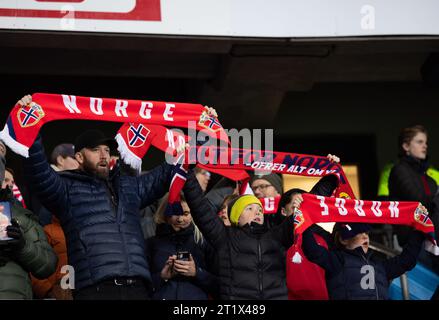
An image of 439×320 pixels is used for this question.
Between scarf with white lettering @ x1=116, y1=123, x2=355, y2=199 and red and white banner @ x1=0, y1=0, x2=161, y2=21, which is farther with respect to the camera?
red and white banner @ x1=0, y1=0, x2=161, y2=21

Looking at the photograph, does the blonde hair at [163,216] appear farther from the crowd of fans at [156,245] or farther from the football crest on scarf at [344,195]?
the football crest on scarf at [344,195]

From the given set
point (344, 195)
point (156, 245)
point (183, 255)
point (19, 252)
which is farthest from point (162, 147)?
point (19, 252)

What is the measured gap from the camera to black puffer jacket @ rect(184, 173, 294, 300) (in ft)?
21.2

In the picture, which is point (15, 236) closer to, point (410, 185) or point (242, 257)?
point (242, 257)

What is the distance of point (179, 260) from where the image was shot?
21.7 feet

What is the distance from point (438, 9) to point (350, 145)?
355cm

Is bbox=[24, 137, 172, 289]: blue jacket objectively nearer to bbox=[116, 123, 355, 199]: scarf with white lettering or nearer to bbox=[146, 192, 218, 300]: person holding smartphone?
bbox=[146, 192, 218, 300]: person holding smartphone

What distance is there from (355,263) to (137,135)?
1.98 meters

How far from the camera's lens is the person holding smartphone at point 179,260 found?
664 centimetres

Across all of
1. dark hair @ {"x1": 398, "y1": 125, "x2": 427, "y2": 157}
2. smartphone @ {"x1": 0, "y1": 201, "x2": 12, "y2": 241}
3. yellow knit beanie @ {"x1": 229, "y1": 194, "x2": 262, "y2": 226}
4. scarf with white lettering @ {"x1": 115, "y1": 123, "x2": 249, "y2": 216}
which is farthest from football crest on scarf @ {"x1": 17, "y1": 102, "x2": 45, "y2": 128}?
dark hair @ {"x1": 398, "y1": 125, "x2": 427, "y2": 157}

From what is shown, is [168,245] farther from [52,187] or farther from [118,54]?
[118,54]

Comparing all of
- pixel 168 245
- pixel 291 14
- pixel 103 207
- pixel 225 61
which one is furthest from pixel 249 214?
pixel 225 61

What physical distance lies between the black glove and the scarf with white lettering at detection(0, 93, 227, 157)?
1.52ft

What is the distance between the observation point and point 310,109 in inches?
488
